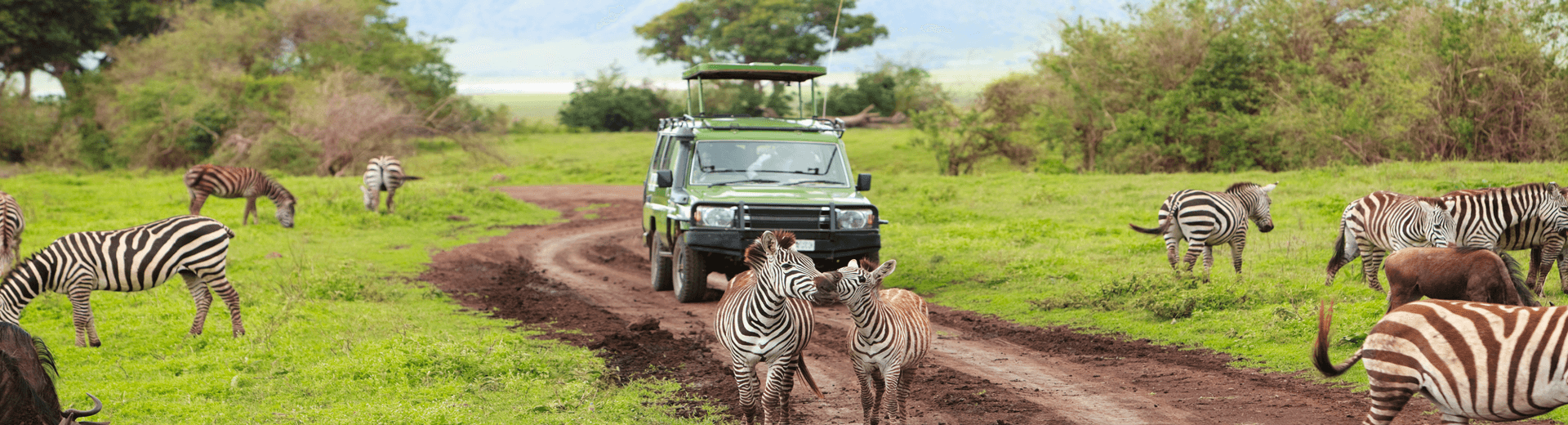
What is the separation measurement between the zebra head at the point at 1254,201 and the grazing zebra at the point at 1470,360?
8370 millimetres

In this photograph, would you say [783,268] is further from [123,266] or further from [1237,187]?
[1237,187]

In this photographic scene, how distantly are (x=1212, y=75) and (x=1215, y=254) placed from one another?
55.5ft

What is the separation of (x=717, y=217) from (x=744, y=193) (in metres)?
0.61

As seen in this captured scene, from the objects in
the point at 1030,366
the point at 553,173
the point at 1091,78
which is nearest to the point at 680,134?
the point at 1030,366

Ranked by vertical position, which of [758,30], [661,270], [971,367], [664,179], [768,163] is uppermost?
[758,30]

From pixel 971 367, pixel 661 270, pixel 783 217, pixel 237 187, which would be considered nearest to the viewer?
pixel 971 367

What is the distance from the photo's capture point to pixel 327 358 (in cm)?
926

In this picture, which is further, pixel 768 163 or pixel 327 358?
pixel 768 163

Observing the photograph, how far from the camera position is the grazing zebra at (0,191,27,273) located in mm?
13617

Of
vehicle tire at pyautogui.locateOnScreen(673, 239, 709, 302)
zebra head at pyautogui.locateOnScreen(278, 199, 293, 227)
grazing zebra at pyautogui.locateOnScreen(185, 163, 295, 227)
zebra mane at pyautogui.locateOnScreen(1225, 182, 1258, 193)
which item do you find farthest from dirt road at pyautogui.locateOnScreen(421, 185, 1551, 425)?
grazing zebra at pyautogui.locateOnScreen(185, 163, 295, 227)

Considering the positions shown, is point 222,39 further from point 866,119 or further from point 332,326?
point 332,326

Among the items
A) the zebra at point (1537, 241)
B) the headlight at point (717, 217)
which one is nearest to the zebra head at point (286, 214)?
the headlight at point (717, 217)

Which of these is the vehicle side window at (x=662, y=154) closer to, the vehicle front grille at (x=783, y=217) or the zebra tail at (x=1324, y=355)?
the vehicle front grille at (x=783, y=217)

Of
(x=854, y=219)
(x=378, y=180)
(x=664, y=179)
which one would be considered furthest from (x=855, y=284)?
(x=378, y=180)
